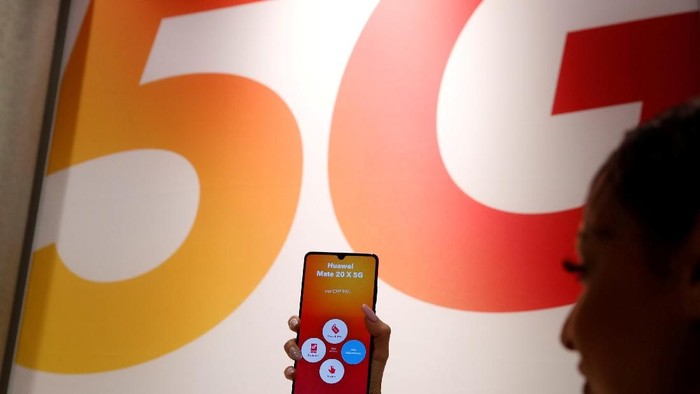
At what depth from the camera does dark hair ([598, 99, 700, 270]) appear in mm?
462

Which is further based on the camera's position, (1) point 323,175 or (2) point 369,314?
(1) point 323,175

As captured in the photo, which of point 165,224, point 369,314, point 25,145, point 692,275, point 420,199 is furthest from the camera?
point 25,145

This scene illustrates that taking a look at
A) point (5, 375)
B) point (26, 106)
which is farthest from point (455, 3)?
point (5, 375)

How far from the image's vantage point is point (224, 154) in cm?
167

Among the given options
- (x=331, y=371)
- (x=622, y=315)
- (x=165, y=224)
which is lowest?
(x=331, y=371)

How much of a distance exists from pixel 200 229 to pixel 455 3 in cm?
78

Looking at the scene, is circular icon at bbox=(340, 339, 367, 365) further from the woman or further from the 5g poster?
the woman

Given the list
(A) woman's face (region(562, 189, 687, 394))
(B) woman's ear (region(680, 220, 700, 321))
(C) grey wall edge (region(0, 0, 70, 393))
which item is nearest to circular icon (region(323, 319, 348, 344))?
(A) woman's face (region(562, 189, 687, 394))

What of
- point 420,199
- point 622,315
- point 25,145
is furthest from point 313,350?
point 25,145

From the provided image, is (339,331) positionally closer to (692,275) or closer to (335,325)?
(335,325)

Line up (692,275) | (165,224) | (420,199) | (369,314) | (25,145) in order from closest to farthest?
(692,275) < (369,314) < (420,199) < (165,224) < (25,145)

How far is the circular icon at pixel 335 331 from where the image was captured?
1.12 metres

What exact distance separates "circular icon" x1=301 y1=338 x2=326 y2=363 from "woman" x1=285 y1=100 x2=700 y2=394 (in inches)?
24.9

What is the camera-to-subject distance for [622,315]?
0.49m
